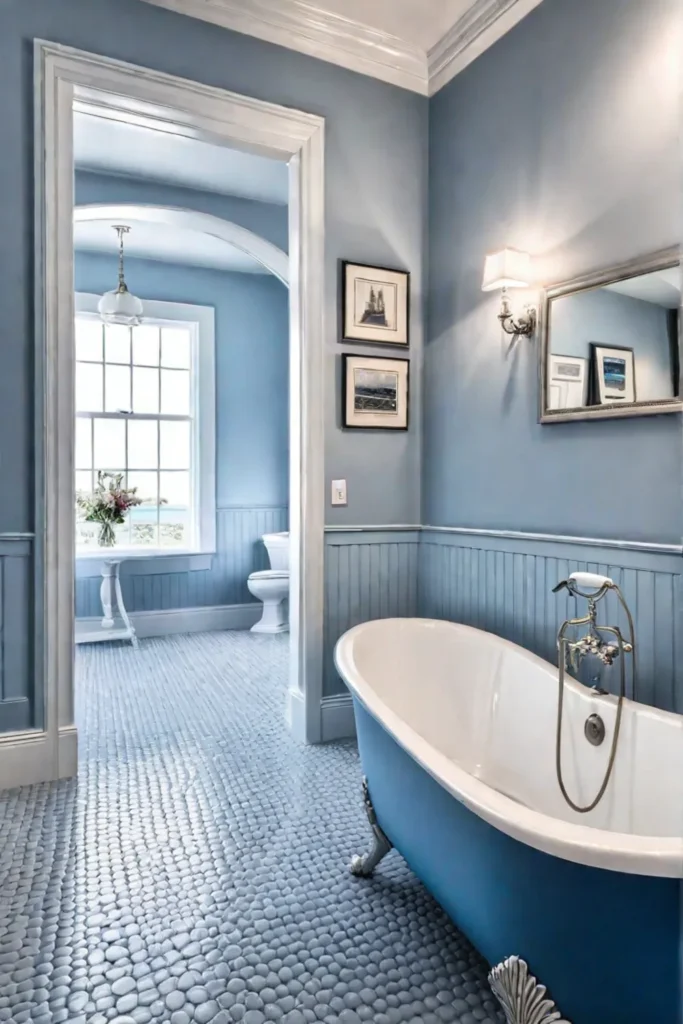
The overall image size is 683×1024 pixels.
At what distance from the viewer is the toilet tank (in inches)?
191

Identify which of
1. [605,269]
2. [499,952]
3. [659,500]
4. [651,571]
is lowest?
[499,952]

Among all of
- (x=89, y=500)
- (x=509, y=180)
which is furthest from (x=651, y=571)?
(x=89, y=500)

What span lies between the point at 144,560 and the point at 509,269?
344cm

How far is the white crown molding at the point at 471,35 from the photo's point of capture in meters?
2.45

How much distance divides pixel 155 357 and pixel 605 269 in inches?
149

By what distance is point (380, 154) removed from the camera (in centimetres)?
286

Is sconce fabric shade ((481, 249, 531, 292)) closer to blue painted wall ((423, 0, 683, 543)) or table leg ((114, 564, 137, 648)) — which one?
blue painted wall ((423, 0, 683, 543))

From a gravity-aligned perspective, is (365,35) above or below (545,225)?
above

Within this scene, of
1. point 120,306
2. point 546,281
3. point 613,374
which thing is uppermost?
point 120,306

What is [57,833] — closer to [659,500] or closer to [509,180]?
[659,500]

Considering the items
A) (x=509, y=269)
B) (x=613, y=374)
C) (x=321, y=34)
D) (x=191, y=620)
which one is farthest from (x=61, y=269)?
(x=191, y=620)

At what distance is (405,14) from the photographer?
2.62 meters

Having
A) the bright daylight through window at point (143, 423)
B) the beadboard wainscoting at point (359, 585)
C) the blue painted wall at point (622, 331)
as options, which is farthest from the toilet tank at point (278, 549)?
the blue painted wall at point (622, 331)

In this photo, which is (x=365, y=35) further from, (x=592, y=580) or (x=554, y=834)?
(x=554, y=834)
